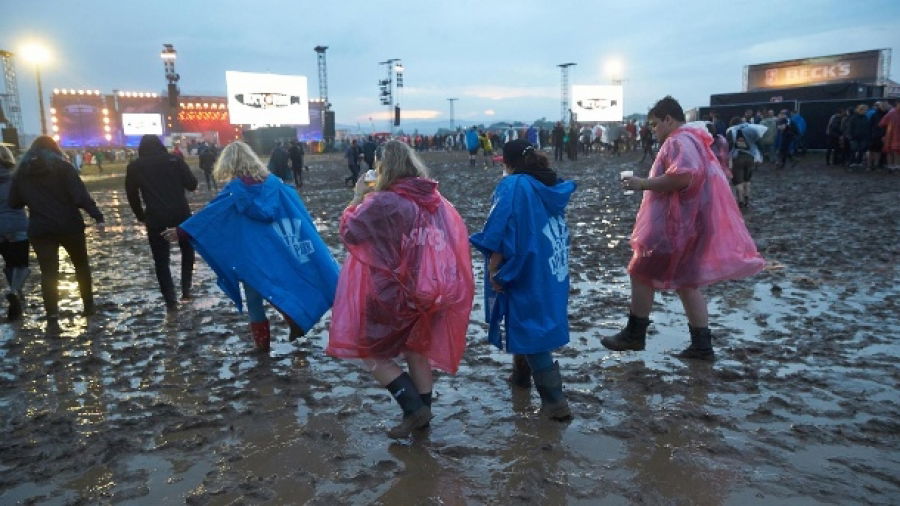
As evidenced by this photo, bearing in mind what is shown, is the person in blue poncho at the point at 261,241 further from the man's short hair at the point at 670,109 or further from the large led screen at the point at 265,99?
the large led screen at the point at 265,99

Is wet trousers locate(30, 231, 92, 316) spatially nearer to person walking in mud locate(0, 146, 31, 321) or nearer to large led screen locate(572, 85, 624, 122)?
person walking in mud locate(0, 146, 31, 321)

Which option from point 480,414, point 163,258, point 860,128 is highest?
point 860,128

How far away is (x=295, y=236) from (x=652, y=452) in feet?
9.73

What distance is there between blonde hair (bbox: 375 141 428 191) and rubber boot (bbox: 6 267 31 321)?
482 centimetres

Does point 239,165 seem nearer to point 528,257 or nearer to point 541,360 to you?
point 528,257

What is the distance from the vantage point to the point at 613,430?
11.4 ft

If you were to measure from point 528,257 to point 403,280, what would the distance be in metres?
0.70

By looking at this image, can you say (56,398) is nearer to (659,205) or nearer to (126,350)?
(126,350)

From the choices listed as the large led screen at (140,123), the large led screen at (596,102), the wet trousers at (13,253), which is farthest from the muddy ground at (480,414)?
the large led screen at (140,123)

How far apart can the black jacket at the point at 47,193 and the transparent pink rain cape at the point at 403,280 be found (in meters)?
3.70

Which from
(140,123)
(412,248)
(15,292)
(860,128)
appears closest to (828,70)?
(860,128)

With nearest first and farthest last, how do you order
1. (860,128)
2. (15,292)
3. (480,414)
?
(480,414) → (15,292) → (860,128)

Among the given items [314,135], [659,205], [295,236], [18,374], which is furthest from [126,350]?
[314,135]

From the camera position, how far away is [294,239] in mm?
4762
